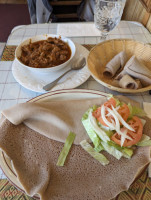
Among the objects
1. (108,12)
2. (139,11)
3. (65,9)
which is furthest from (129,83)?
(65,9)

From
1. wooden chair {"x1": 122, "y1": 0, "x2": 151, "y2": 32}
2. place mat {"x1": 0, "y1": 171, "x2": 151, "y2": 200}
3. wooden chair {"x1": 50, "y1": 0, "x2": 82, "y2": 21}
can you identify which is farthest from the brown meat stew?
wooden chair {"x1": 50, "y1": 0, "x2": 82, "y2": 21}

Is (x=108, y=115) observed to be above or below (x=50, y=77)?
above

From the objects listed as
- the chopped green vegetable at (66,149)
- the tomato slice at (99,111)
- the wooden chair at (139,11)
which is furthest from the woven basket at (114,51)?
the wooden chair at (139,11)

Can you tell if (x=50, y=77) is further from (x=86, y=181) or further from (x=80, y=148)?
(x=86, y=181)

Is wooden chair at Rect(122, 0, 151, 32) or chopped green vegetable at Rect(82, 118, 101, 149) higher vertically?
wooden chair at Rect(122, 0, 151, 32)

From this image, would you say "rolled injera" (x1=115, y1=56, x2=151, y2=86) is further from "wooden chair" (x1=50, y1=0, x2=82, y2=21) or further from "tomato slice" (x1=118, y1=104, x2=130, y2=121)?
"wooden chair" (x1=50, y1=0, x2=82, y2=21)

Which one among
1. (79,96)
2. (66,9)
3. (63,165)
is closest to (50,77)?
(79,96)

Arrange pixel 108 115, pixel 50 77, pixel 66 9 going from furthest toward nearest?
pixel 66 9, pixel 50 77, pixel 108 115
